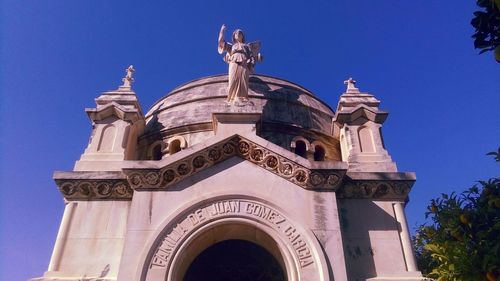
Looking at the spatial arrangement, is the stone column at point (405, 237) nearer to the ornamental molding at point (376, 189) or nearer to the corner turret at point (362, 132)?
the ornamental molding at point (376, 189)

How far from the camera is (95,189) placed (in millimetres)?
12422

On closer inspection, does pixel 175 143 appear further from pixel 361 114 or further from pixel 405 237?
pixel 405 237

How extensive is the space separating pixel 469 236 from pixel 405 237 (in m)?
3.37

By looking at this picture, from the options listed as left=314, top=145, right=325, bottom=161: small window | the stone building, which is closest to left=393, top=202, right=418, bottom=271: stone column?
the stone building

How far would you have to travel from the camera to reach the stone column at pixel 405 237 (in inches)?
446

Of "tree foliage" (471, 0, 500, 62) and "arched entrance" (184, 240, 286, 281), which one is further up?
"tree foliage" (471, 0, 500, 62)

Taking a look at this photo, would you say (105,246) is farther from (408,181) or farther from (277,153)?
(408,181)

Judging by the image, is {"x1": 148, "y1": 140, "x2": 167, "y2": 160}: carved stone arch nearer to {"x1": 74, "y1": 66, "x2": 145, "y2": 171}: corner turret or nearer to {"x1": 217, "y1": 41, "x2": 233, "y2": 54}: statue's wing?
{"x1": 74, "y1": 66, "x2": 145, "y2": 171}: corner turret

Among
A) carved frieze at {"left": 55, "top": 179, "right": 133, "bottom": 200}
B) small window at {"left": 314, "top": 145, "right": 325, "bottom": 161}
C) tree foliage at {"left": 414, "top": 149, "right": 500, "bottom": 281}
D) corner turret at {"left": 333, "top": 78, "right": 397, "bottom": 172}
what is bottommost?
tree foliage at {"left": 414, "top": 149, "right": 500, "bottom": 281}

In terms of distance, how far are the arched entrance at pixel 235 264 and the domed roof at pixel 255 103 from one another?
7.37 metres

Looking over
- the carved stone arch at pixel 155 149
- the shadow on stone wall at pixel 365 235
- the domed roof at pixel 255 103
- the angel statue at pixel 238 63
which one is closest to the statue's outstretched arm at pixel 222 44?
the angel statue at pixel 238 63

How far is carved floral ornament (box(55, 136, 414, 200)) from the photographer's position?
38.6 feet

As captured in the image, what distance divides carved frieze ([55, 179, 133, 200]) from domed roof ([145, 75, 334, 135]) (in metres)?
7.32

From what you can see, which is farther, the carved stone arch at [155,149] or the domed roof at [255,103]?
the domed roof at [255,103]
